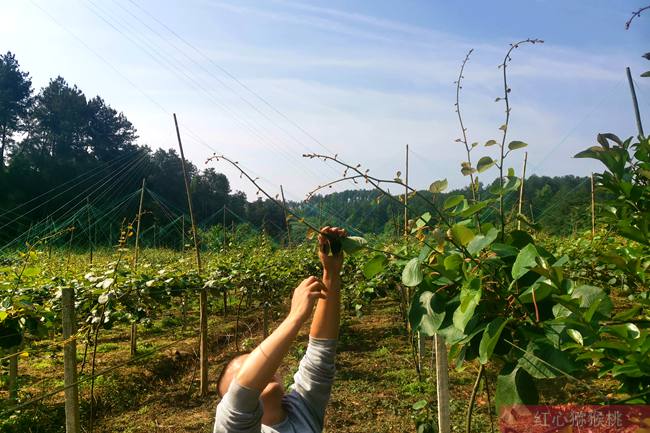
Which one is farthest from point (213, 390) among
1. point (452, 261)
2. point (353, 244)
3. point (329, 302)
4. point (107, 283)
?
point (452, 261)

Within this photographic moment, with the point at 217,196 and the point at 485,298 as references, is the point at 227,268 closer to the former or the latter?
the point at 485,298

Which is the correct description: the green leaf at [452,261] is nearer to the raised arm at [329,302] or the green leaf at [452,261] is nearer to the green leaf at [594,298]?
the green leaf at [594,298]

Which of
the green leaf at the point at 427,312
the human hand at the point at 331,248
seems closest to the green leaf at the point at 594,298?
the green leaf at the point at 427,312

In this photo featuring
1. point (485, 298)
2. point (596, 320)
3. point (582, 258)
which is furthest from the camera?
point (582, 258)

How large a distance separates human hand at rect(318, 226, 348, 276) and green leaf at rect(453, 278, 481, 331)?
17.4 inches

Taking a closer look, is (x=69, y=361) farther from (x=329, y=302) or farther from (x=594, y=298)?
(x=594, y=298)

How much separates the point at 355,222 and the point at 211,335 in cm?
440

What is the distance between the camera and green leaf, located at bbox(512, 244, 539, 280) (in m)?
0.92

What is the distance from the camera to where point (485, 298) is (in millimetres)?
1056

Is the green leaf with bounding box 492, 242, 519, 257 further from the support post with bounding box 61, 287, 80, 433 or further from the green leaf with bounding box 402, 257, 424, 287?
the support post with bounding box 61, 287, 80, 433

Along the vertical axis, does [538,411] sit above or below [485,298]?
below

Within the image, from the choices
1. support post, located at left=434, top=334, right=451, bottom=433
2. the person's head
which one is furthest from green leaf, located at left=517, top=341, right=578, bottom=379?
support post, located at left=434, top=334, right=451, bottom=433

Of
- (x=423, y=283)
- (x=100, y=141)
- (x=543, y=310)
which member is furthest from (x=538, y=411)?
(x=100, y=141)

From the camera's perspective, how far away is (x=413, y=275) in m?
1.08
